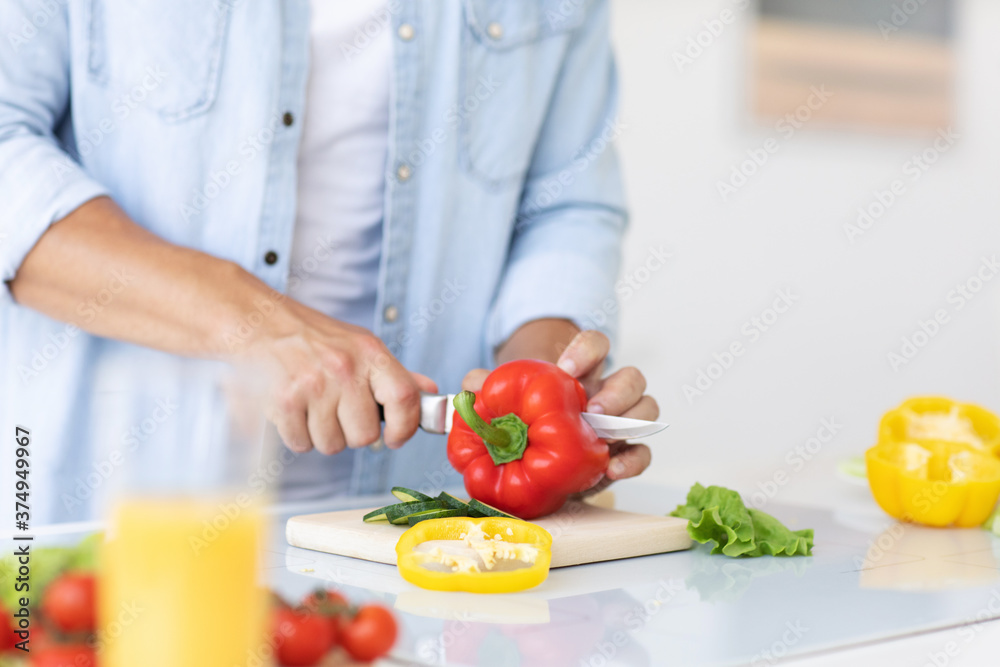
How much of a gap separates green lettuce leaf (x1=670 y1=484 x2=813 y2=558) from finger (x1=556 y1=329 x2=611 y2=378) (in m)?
0.22

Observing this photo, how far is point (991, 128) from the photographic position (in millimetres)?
3887

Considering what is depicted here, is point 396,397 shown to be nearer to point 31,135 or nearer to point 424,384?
point 424,384

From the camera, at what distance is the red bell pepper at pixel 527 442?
1059 mm

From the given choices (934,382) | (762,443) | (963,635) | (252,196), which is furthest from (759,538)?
(934,382)

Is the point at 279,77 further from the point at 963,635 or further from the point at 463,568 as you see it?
the point at 963,635

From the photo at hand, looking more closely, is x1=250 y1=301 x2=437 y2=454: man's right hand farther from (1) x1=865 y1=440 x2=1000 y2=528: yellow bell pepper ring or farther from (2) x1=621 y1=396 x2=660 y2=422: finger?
(1) x1=865 y1=440 x2=1000 y2=528: yellow bell pepper ring

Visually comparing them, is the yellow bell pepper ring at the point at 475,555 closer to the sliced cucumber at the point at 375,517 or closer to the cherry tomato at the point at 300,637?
the sliced cucumber at the point at 375,517

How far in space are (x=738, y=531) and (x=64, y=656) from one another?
0.69 m

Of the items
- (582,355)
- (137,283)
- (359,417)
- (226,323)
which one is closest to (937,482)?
(582,355)

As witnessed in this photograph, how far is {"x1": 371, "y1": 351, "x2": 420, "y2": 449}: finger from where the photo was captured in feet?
3.61

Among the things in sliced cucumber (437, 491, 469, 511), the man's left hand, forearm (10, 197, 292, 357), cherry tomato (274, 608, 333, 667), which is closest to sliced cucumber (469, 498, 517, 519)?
sliced cucumber (437, 491, 469, 511)

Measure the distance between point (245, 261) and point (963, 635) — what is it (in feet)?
3.07

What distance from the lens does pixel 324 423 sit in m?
1.10

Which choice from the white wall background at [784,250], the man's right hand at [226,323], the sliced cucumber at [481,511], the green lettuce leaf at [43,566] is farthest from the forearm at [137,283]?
→ the white wall background at [784,250]
